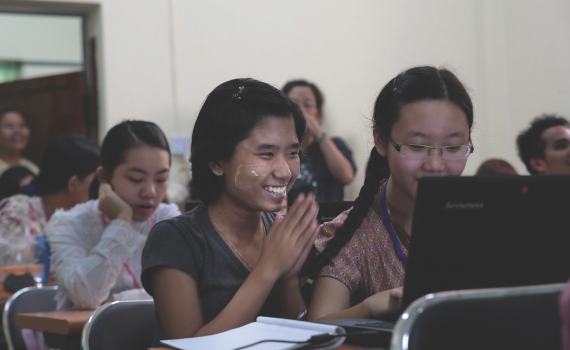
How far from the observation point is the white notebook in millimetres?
984

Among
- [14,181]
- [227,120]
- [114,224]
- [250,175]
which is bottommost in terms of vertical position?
Result: [114,224]

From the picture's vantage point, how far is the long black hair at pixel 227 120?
1475mm

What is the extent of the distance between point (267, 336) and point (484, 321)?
339mm

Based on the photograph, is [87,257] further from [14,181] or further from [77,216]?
[14,181]

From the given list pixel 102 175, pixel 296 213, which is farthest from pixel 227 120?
pixel 102 175

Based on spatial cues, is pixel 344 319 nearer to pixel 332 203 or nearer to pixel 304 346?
pixel 304 346

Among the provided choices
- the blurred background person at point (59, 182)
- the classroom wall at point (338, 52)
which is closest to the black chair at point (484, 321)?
the blurred background person at point (59, 182)

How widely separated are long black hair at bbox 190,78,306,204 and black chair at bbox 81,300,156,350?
1.17 feet

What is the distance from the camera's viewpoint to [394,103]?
60.4 inches

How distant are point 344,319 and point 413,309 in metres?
0.34

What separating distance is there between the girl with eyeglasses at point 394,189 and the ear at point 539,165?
2070mm

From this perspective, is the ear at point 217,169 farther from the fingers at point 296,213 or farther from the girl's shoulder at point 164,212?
the girl's shoulder at point 164,212

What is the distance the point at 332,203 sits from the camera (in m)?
1.75

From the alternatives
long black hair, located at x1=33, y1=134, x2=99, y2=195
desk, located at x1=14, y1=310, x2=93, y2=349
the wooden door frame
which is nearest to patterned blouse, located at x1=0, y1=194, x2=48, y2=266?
long black hair, located at x1=33, y1=134, x2=99, y2=195
